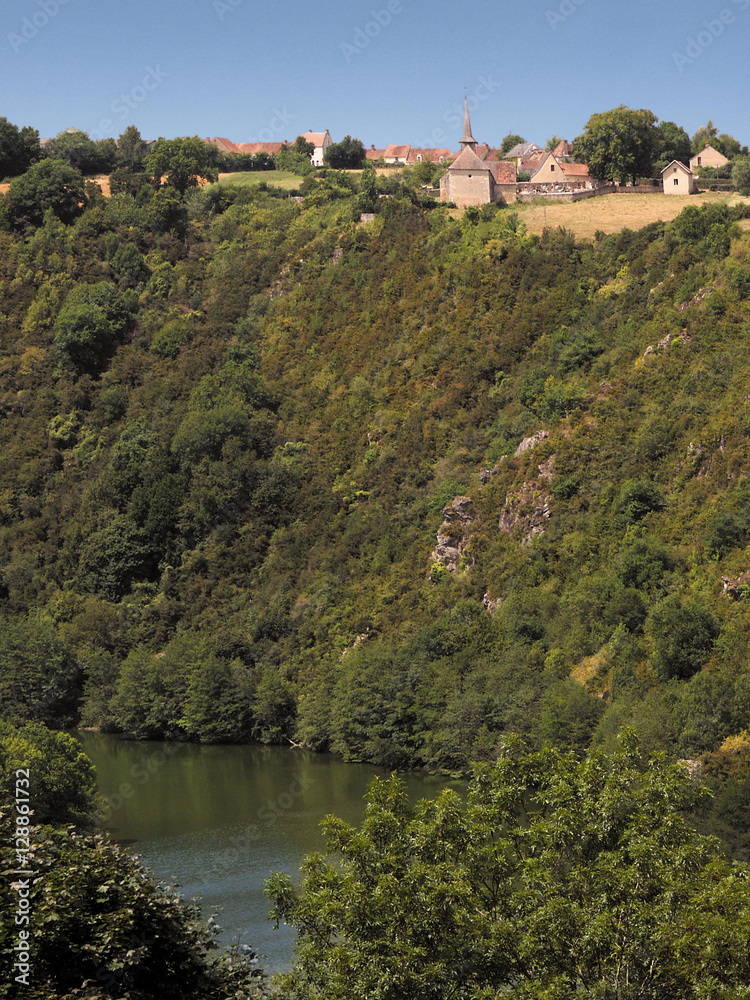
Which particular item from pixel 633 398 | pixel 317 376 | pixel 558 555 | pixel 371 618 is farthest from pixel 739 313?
pixel 317 376

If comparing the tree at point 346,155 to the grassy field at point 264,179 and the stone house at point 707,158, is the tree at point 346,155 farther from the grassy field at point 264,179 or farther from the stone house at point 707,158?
the stone house at point 707,158

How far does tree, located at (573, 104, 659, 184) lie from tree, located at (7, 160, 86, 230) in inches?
1759

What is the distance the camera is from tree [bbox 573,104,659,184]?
90125 mm

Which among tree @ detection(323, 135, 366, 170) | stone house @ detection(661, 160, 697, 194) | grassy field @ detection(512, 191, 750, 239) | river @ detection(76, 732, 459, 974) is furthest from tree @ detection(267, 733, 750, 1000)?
tree @ detection(323, 135, 366, 170)

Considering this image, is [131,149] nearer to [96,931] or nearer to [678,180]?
[678,180]

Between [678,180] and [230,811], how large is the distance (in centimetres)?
5195

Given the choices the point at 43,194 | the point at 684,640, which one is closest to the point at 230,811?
the point at 684,640

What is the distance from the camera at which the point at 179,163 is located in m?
109

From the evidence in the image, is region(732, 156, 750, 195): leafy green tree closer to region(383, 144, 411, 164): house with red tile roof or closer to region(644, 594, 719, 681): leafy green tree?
region(644, 594, 719, 681): leafy green tree

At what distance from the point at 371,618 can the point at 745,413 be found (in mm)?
23366

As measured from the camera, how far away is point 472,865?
2608cm

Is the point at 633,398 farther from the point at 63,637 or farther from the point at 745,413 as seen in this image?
the point at 63,637

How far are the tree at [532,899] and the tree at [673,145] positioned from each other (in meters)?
84.2

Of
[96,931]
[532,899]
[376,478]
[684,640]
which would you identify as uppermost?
[376,478]
